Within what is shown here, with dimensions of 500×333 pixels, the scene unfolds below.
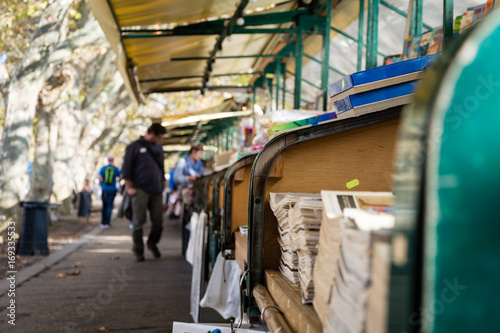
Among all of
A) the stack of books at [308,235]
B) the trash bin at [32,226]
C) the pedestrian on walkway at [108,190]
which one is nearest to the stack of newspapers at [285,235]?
the stack of books at [308,235]

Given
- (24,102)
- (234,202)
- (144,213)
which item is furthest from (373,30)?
(24,102)

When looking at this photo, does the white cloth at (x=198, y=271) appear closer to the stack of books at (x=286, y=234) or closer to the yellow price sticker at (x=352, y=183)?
the stack of books at (x=286, y=234)

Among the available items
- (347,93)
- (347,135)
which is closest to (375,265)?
(347,93)

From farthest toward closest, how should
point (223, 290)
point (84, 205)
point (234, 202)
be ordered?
point (84, 205) → point (223, 290) → point (234, 202)

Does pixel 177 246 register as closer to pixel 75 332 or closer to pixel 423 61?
pixel 75 332

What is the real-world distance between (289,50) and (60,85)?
7990mm

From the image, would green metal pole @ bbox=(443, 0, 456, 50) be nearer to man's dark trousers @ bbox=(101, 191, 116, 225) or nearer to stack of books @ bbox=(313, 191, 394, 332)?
stack of books @ bbox=(313, 191, 394, 332)

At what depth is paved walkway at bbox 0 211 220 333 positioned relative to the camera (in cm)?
469

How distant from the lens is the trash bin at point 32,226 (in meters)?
8.44

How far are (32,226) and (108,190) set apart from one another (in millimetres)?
7149

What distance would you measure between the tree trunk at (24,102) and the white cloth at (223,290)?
641 cm

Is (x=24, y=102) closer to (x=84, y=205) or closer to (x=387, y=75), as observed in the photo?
(x=387, y=75)

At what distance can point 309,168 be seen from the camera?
2.26 meters

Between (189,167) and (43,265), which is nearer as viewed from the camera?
(43,265)
